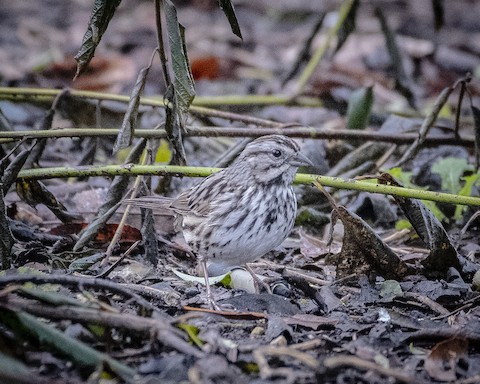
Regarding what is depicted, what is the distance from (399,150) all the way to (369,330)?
9.94 feet

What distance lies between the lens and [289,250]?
5.07 meters

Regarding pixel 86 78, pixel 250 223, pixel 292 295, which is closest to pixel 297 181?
pixel 250 223

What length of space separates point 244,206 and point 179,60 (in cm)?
90

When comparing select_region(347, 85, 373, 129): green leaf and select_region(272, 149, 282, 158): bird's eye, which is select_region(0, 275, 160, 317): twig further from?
select_region(347, 85, 373, 129): green leaf

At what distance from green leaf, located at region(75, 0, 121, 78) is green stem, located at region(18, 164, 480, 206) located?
68 cm

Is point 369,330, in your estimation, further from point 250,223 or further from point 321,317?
point 250,223

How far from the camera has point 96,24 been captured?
3.87 meters

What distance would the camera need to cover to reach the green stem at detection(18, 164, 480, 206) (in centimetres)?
412

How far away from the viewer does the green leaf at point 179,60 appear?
3916 millimetres

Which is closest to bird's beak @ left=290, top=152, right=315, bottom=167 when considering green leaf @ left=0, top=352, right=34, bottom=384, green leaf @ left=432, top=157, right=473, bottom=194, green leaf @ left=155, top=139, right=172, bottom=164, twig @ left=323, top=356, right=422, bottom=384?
green leaf @ left=155, top=139, right=172, bottom=164

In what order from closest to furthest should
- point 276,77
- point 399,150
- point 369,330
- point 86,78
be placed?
point 369,330 → point 399,150 → point 86,78 → point 276,77

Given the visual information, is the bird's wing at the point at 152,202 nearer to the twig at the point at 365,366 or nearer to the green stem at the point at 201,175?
the green stem at the point at 201,175

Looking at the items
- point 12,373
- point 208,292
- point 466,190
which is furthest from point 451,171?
point 12,373

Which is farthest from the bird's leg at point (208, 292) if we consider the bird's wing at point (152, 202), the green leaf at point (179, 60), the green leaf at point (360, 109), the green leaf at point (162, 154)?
the green leaf at point (360, 109)
